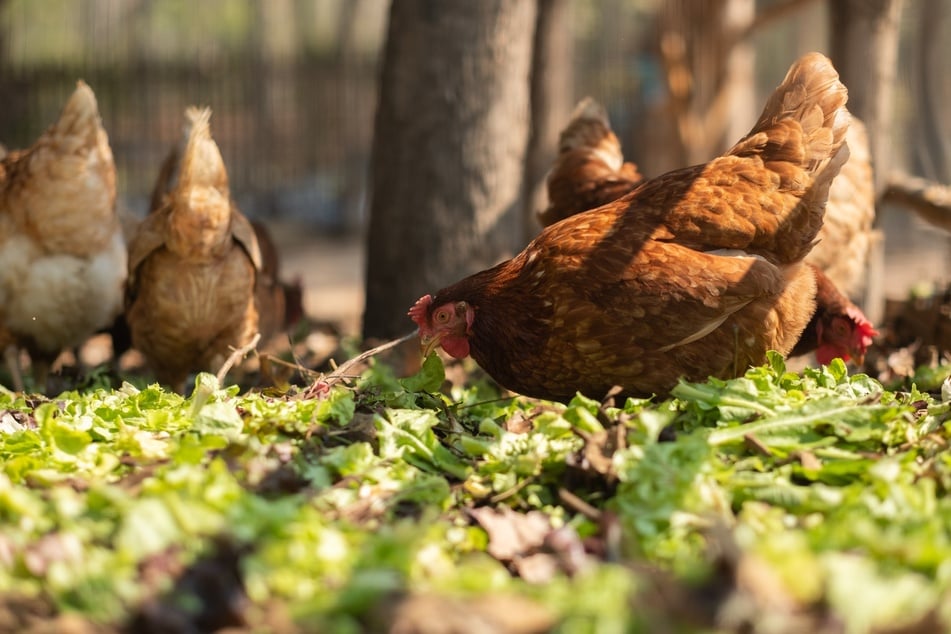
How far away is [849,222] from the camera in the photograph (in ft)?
16.9

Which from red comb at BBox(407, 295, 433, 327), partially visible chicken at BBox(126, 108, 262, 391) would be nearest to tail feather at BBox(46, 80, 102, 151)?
partially visible chicken at BBox(126, 108, 262, 391)

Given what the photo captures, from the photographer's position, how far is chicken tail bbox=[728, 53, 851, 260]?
12.6 ft

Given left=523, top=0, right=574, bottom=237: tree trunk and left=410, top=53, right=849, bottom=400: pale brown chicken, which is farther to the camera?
left=523, top=0, right=574, bottom=237: tree trunk

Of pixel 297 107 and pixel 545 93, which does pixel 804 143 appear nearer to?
pixel 545 93

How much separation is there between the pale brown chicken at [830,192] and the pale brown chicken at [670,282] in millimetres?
860

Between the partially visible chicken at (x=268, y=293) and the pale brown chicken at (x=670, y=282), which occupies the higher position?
the pale brown chicken at (x=670, y=282)

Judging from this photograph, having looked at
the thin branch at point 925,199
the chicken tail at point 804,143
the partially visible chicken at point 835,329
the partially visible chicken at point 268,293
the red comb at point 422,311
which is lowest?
the partially visible chicken at point 268,293

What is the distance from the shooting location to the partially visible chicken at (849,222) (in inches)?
202

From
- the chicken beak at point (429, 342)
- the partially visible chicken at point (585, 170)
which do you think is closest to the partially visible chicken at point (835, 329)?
the partially visible chicken at point (585, 170)

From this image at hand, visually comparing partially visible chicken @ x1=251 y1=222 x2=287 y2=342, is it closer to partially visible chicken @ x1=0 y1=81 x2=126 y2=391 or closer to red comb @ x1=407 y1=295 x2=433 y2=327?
partially visible chicken @ x1=0 y1=81 x2=126 y2=391

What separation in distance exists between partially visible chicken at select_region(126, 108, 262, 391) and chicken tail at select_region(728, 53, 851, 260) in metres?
2.49

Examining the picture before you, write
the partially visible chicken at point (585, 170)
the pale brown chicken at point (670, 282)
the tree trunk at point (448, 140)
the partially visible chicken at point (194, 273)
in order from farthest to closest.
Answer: the tree trunk at point (448, 140), the partially visible chicken at point (585, 170), the partially visible chicken at point (194, 273), the pale brown chicken at point (670, 282)

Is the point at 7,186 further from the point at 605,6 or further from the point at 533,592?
the point at 605,6

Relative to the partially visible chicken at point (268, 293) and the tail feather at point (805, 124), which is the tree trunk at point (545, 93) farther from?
the tail feather at point (805, 124)
